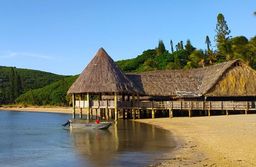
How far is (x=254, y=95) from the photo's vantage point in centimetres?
4253

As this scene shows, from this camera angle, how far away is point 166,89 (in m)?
44.0

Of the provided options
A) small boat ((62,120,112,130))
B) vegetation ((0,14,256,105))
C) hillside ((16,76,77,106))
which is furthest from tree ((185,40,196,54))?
small boat ((62,120,112,130))

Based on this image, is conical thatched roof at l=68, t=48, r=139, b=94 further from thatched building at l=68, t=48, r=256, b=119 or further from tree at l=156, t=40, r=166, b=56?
tree at l=156, t=40, r=166, b=56

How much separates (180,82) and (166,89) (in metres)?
2.03

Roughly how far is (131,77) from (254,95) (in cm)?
1258

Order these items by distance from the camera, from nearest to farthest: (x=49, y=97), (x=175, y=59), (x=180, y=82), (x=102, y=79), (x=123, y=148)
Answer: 1. (x=123, y=148)
2. (x=102, y=79)
3. (x=180, y=82)
4. (x=175, y=59)
5. (x=49, y=97)

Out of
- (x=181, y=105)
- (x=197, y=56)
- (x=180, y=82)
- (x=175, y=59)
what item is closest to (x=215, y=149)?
(x=181, y=105)

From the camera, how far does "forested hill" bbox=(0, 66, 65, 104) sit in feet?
350

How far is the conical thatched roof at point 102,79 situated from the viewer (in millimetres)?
→ 38062

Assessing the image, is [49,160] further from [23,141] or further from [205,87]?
[205,87]

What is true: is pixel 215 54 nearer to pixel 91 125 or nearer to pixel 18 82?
pixel 91 125

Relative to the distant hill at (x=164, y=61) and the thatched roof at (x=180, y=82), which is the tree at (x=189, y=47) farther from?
the thatched roof at (x=180, y=82)

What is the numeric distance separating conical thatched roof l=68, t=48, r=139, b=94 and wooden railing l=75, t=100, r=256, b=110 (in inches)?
70.4

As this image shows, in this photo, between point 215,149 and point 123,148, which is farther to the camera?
point 123,148
